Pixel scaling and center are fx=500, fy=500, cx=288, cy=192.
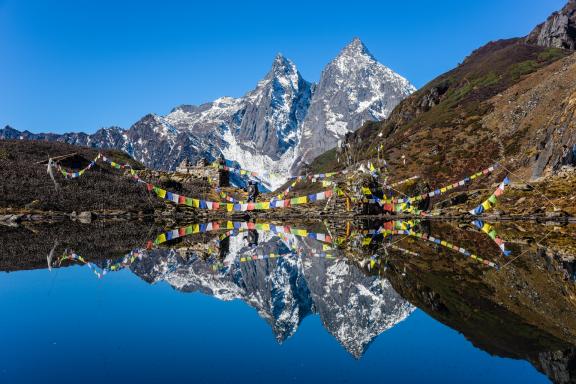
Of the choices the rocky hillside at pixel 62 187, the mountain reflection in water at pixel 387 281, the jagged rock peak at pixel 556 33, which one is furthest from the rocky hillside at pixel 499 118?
the rocky hillside at pixel 62 187

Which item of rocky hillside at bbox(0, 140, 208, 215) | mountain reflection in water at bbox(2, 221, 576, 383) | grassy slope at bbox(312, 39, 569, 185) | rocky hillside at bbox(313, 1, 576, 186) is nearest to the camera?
mountain reflection in water at bbox(2, 221, 576, 383)

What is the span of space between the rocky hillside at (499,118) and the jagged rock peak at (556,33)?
0.44 m

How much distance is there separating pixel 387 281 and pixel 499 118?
98919 millimetres

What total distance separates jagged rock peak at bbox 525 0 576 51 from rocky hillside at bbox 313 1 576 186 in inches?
17.4

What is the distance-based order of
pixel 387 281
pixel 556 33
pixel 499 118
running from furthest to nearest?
pixel 556 33
pixel 499 118
pixel 387 281

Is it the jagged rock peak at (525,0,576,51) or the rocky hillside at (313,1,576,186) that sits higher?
the jagged rock peak at (525,0,576,51)

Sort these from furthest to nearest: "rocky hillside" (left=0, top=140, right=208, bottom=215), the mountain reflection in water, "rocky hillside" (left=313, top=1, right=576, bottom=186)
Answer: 1. "rocky hillside" (left=313, top=1, right=576, bottom=186)
2. "rocky hillside" (left=0, top=140, right=208, bottom=215)
3. the mountain reflection in water

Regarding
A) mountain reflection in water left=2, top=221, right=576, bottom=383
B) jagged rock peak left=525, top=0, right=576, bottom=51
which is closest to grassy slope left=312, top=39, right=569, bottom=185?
jagged rock peak left=525, top=0, right=576, bottom=51

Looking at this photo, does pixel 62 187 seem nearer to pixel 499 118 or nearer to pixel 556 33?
pixel 499 118

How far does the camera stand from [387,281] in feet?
43.9

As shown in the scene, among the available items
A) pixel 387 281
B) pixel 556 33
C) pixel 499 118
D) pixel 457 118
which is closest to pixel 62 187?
pixel 387 281

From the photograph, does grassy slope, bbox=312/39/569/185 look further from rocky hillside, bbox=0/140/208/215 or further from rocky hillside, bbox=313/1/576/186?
rocky hillside, bbox=0/140/208/215

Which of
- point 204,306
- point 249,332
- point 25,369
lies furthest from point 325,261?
point 25,369

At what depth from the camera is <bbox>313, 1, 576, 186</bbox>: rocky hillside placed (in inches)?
2223
